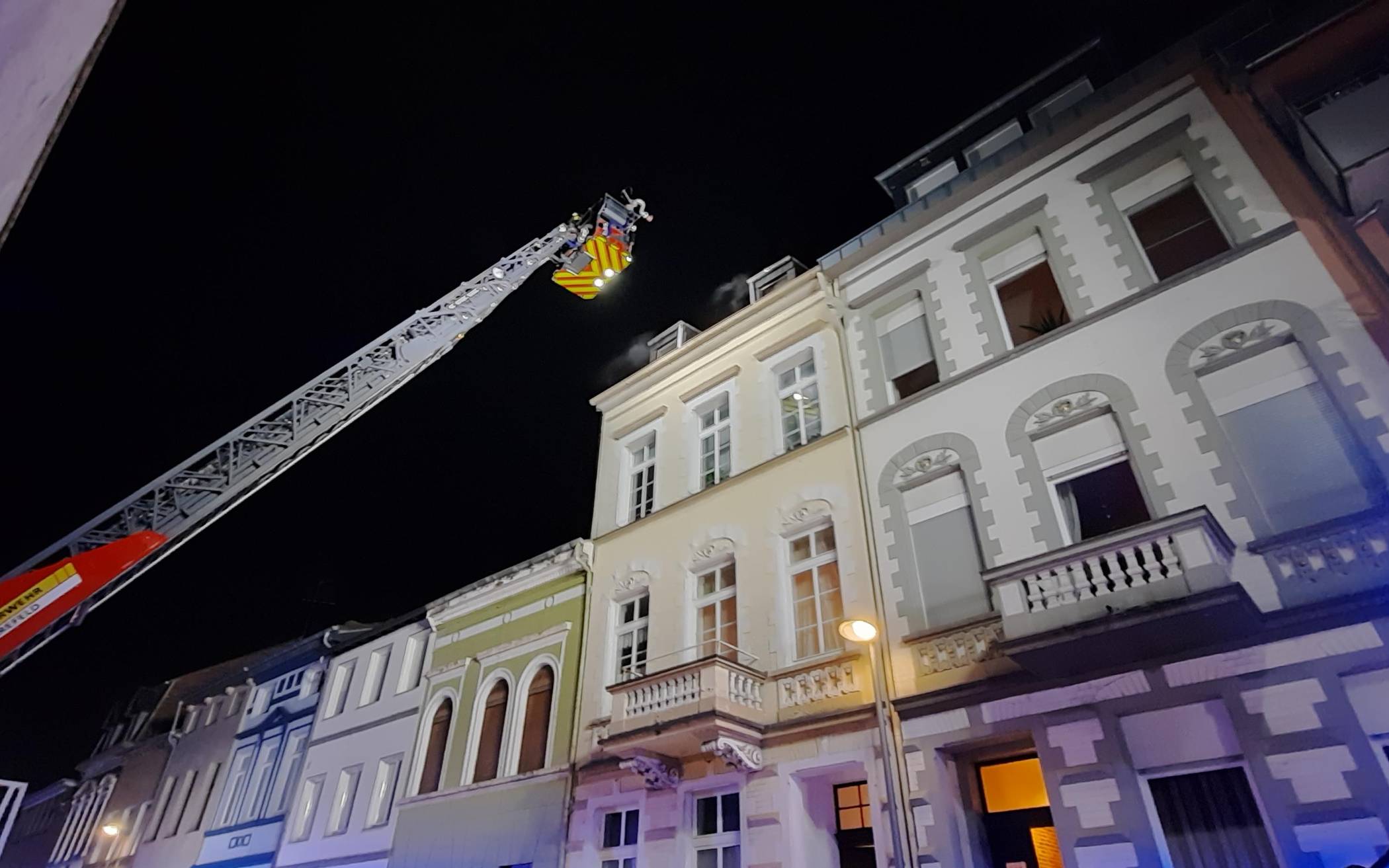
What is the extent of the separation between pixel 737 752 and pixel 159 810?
93.7 ft

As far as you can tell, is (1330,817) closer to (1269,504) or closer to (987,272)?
(1269,504)

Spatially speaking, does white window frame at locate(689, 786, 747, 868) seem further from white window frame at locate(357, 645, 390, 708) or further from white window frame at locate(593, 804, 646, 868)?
white window frame at locate(357, 645, 390, 708)

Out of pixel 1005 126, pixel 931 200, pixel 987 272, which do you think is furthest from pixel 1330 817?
pixel 1005 126

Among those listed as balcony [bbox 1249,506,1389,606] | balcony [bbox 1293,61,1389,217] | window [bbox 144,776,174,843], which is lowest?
balcony [bbox 1249,506,1389,606]

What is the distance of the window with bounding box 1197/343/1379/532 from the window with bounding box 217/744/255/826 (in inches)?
1181

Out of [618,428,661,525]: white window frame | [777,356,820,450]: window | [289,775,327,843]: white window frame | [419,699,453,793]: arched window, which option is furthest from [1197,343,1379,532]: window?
[289,775,327,843]: white window frame

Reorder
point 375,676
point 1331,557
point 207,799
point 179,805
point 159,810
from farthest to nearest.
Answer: point 159,810, point 179,805, point 207,799, point 375,676, point 1331,557

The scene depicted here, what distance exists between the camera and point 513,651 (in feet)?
60.6

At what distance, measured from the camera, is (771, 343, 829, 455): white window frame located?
618 inches

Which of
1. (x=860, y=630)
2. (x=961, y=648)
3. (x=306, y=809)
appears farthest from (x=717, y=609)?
(x=306, y=809)

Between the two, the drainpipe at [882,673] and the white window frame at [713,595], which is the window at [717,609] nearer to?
the white window frame at [713,595]

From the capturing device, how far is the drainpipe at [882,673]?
1017 centimetres

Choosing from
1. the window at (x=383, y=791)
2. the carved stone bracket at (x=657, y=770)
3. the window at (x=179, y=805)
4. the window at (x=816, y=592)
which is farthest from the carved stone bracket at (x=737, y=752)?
the window at (x=179, y=805)

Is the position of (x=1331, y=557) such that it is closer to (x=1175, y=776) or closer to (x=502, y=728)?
(x=1175, y=776)
